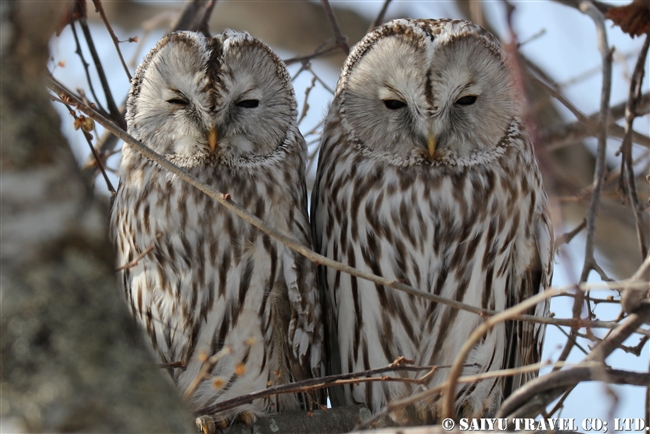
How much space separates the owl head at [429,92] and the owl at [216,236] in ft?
1.62

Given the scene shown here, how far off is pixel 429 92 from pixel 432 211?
1.73ft

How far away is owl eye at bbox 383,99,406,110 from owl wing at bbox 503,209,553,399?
83 centimetres

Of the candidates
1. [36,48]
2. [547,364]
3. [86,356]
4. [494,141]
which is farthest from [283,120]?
[86,356]

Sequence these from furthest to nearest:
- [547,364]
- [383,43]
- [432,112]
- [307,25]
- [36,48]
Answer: [307,25]
[383,43]
[432,112]
[547,364]
[36,48]

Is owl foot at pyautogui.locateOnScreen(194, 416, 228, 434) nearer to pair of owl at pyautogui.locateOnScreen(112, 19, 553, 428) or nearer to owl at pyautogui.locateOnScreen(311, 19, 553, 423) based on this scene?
pair of owl at pyautogui.locateOnScreen(112, 19, 553, 428)

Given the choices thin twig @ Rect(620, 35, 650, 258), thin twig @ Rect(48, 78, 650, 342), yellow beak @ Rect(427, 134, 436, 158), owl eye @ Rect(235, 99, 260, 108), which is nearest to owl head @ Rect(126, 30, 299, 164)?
owl eye @ Rect(235, 99, 260, 108)

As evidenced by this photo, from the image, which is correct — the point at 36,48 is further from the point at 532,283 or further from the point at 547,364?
the point at 532,283

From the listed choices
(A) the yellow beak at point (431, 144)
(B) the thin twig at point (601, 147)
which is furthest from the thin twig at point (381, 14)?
(B) the thin twig at point (601, 147)

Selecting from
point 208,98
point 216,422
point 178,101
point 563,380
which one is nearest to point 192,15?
point 178,101

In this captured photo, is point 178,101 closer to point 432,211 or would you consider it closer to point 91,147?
point 91,147

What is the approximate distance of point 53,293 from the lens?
155 cm

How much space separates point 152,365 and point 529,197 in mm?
2646

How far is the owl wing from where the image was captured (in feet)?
12.8

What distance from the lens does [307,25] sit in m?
9.12
